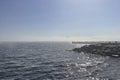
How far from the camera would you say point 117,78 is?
32.2 metres

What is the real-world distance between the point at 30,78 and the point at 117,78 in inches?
628

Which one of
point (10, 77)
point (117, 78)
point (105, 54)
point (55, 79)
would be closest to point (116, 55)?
point (105, 54)

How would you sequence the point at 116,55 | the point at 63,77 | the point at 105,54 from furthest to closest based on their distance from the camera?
1. the point at 105,54
2. the point at 116,55
3. the point at 63,77

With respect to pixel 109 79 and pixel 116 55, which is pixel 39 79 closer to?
pixel 109 79

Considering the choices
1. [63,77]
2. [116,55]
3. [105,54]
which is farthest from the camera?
[105,54]

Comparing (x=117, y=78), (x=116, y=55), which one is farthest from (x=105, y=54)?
(x=117, y=78)

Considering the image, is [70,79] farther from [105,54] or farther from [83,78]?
[105,54]

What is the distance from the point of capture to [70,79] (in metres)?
32.2

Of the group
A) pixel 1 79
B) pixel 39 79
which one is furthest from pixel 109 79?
pixel 1 79

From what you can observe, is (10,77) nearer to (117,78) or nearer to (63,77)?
(63,77)

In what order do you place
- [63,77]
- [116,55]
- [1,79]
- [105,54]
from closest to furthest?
1. [1,79]
2. [63,77]
3. [116,55]
4. [105,54]

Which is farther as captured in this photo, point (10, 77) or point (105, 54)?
point (105, 54)

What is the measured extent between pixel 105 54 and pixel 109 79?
43.9 metres

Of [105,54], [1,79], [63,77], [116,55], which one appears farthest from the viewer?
[105,54]
